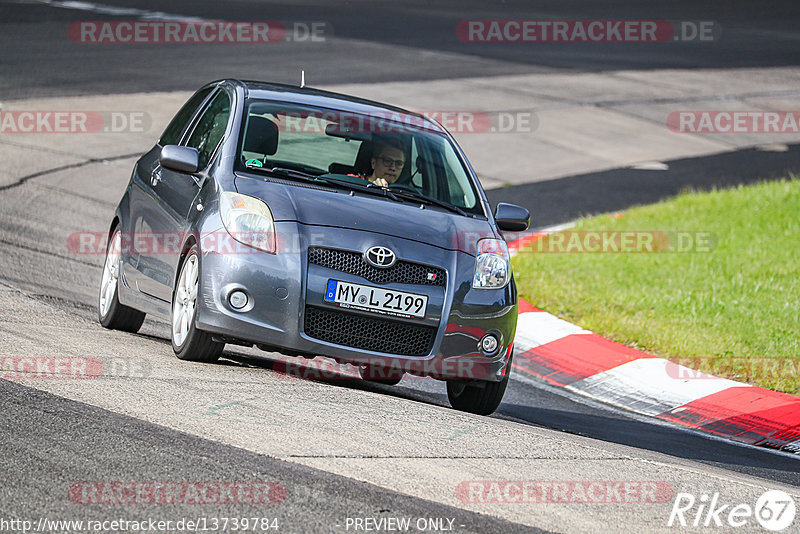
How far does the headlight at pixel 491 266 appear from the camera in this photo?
707cm

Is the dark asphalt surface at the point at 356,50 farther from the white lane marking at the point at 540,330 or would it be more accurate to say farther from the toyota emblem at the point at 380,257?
the toyota emblem at the point at 380,257

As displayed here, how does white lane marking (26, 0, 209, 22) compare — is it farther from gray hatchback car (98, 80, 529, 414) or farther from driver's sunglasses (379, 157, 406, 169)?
driver's sunglasses (379, 157, 406, 169)

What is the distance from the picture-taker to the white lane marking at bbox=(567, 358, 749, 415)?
343 inches

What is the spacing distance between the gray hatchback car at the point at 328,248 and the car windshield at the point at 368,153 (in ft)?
0.04

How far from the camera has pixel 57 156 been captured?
48.8 ft

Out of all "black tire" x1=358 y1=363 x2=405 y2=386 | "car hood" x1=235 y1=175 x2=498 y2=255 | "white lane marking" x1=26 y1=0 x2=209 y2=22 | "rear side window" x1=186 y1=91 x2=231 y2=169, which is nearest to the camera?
"car hood" x1=235 y1=175 x2=498 y2=255

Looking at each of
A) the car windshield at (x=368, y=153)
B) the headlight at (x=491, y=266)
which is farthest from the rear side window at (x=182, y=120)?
the headlight at (x=491, y=266)

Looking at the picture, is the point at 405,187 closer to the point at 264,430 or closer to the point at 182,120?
the point at 182,120

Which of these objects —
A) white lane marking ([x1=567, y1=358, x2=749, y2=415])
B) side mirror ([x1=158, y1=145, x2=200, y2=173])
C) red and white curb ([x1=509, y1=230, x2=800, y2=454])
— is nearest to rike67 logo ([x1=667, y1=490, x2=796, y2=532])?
red and white curb ([x1=509, y1=230, x2=800, y2=454])

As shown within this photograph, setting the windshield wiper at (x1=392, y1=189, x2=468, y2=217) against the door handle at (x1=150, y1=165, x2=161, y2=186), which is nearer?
the windshield wiper at (x1=392, y1=189, x2=468, y2=217)

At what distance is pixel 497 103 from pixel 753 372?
38.9 ft

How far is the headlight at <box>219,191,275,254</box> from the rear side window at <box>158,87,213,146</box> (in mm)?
1791

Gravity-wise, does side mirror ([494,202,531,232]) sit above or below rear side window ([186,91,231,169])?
below

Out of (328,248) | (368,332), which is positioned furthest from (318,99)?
(368,332)
